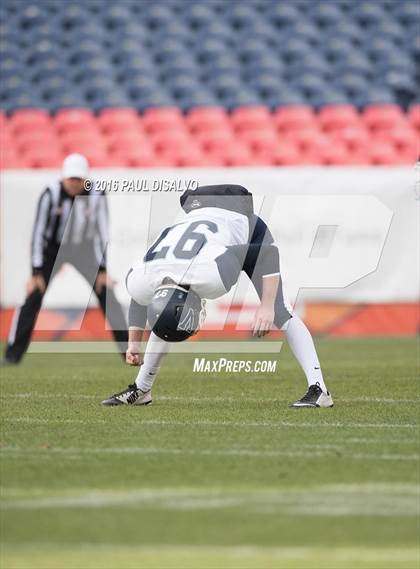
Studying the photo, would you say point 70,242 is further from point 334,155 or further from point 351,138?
point 351,138

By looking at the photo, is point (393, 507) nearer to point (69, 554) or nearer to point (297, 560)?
point (297, 560)

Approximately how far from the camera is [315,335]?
1434 centimetres

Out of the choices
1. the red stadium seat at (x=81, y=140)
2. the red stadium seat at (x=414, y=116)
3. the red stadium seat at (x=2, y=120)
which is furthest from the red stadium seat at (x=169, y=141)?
the red stadium seat at (x=414, y=116)

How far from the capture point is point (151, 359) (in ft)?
25.5

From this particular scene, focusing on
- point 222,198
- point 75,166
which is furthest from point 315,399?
point 75,166

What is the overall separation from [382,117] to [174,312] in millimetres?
11110

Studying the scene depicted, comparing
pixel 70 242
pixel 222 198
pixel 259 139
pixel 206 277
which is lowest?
pixel 259 139

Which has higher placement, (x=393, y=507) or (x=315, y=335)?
(x=393, y=507)

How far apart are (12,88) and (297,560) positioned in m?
15.3

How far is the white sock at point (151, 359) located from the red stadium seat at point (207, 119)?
10.0 metres

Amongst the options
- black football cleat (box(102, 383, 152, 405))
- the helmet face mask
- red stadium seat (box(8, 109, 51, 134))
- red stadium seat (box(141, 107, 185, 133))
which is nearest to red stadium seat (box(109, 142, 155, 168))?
red stadium seat (box(141, 107, 185, 133))

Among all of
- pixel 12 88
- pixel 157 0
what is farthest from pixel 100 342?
pixel 157 0

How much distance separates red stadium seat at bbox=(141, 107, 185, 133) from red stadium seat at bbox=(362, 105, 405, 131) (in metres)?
2.62

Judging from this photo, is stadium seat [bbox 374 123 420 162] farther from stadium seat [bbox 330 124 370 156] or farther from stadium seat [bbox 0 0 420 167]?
stadium seat [bbox 330 124 370 156]
